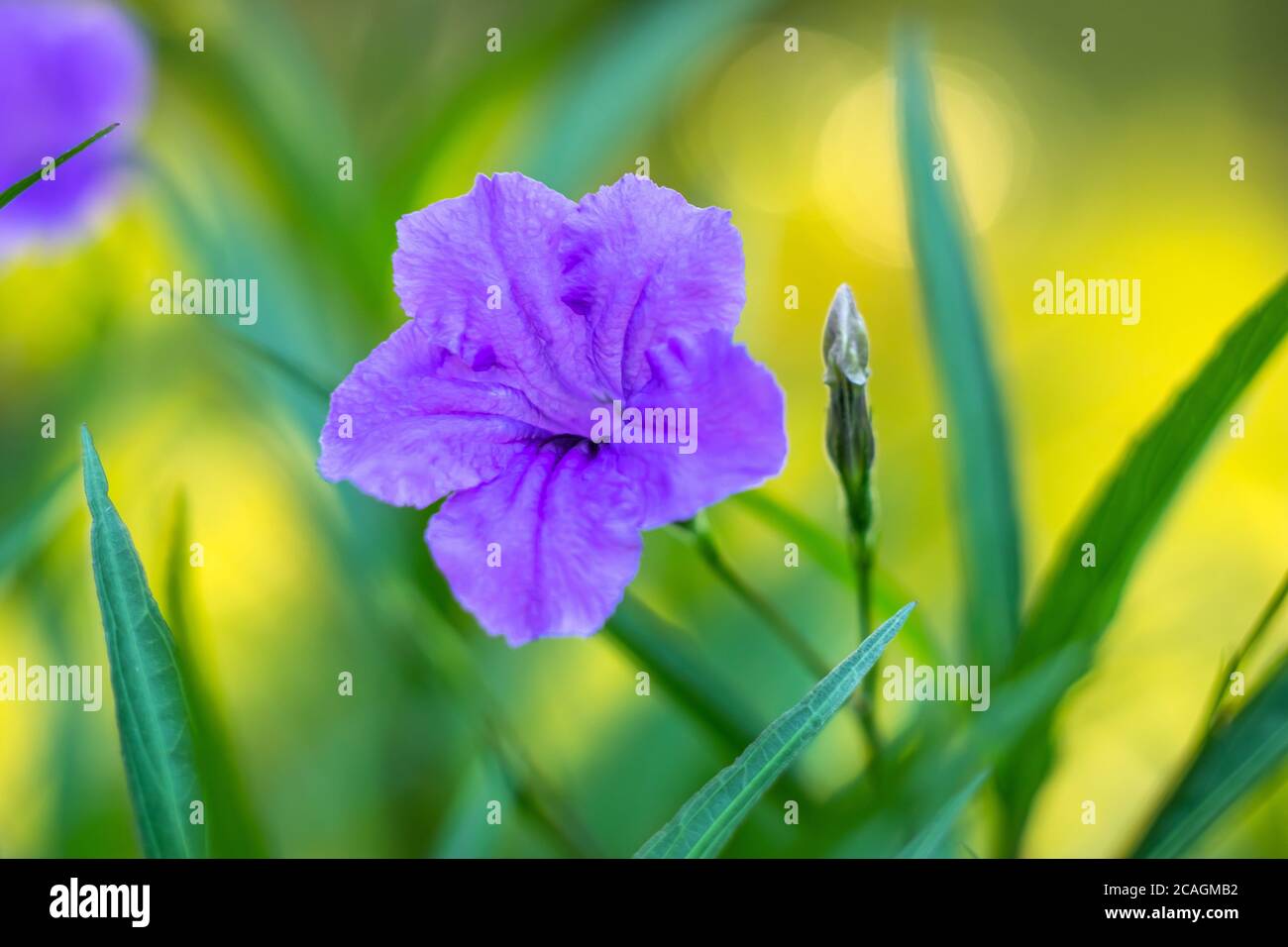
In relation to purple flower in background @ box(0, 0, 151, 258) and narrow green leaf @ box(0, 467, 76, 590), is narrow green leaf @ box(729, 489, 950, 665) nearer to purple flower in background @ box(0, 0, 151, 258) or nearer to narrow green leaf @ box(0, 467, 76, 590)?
narrow green leaf @ box(0, 467, 76, 590)

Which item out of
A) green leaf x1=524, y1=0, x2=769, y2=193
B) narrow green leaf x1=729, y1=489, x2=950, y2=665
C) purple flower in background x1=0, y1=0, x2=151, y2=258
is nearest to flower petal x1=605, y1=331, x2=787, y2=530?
narrow green leaf x1=729, y1=489, x2=950, y2=665

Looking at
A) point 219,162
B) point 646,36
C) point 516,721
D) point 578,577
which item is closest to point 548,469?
point 578,577

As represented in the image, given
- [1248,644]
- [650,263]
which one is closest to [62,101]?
[650,263]

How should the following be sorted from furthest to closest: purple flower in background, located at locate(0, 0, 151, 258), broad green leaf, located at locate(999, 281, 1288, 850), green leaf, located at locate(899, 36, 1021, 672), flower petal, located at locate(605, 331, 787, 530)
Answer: purple flower in background, located at locate(0, 0, 151, 258) → green leaf, located at locate(899, 36, 1021, 672) → broad green leaf, located at locate(999, 281, 1288, 850) → flower petal, located at locate(605, 331, 787, 530)

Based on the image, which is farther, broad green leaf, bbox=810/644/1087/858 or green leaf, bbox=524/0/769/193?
green leaf, bbox=524/0/769/193

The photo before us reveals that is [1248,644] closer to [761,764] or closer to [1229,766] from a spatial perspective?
[1229,766]
